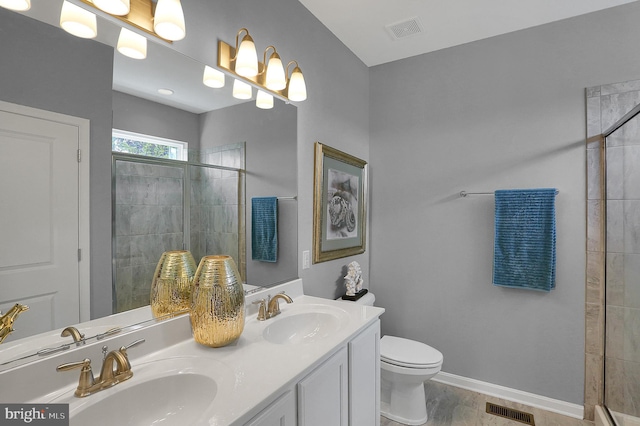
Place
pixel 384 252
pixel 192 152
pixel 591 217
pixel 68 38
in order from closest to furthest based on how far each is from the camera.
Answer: pixel 68 38 < pixel 192 152 < pixel 591 217 < pixel 384 252

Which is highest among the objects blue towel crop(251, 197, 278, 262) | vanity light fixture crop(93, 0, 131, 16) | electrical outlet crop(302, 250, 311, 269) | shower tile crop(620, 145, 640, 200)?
vanity light fixture crop(93, 0, 131, 16)

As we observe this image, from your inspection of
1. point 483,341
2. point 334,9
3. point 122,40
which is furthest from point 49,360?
point 483,341

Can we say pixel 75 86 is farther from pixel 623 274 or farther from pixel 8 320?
pixel 623 274

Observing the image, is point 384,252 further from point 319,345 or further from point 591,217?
point 319,345

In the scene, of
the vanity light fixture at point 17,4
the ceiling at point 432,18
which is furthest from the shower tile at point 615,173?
the vanity light fixture at point 17,4

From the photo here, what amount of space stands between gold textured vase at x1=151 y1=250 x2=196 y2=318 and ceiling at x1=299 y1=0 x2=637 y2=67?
5.64 ft

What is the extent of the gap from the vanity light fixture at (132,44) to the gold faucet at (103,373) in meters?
1.01

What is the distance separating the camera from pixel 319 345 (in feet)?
3.96

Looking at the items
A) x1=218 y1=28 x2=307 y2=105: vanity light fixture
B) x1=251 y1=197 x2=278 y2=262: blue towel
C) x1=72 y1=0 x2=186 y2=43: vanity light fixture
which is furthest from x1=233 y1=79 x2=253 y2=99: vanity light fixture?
x1=251 y1=197 x2=278 y2=262: blue towel

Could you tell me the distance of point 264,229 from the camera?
176cm

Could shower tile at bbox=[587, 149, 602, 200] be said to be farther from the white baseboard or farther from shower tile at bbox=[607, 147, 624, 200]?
the white baseboard

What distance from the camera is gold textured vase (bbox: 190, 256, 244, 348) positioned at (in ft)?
3.66

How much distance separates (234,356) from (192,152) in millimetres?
826

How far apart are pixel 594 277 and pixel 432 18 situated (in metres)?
1.97
